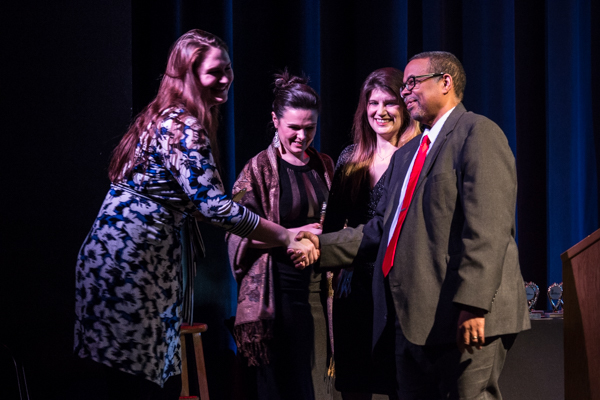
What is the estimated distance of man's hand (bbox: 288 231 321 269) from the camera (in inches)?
76.4

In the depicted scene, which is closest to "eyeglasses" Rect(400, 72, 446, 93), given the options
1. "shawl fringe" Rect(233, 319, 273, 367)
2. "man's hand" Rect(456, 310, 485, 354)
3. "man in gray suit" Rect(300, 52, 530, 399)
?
"man in gray suit" Rect(300, 52, 530, 399)

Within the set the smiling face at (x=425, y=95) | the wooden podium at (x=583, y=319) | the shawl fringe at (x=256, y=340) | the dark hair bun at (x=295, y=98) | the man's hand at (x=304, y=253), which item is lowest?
the shawl fringe at (x=256, y=340)

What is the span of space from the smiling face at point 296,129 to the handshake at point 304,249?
0.58 m

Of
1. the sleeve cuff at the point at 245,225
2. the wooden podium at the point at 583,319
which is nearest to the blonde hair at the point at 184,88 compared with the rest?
the sleeve cuff at the point at 245,225

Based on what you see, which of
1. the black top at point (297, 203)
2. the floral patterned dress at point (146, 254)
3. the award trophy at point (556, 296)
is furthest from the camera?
the award trophy at point (556, 296)

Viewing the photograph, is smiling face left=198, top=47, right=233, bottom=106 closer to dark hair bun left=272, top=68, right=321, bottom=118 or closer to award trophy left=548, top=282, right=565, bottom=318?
dark hair bun left=272, top=68, right=321, bottom=118

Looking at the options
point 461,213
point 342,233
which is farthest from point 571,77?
point 461,213

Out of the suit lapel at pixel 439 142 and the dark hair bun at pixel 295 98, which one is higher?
the dark hair bun at pixel 295 98

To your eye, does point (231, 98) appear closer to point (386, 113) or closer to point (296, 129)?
point (296, 129)

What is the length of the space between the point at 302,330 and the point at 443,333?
0.96 m

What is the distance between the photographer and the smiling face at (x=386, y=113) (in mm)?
2332

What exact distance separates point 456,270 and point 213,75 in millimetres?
893

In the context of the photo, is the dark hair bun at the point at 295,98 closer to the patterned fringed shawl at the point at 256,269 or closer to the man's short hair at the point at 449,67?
the patterned fringed shawl at the point at 256,269

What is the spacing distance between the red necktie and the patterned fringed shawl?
77 centimetres
